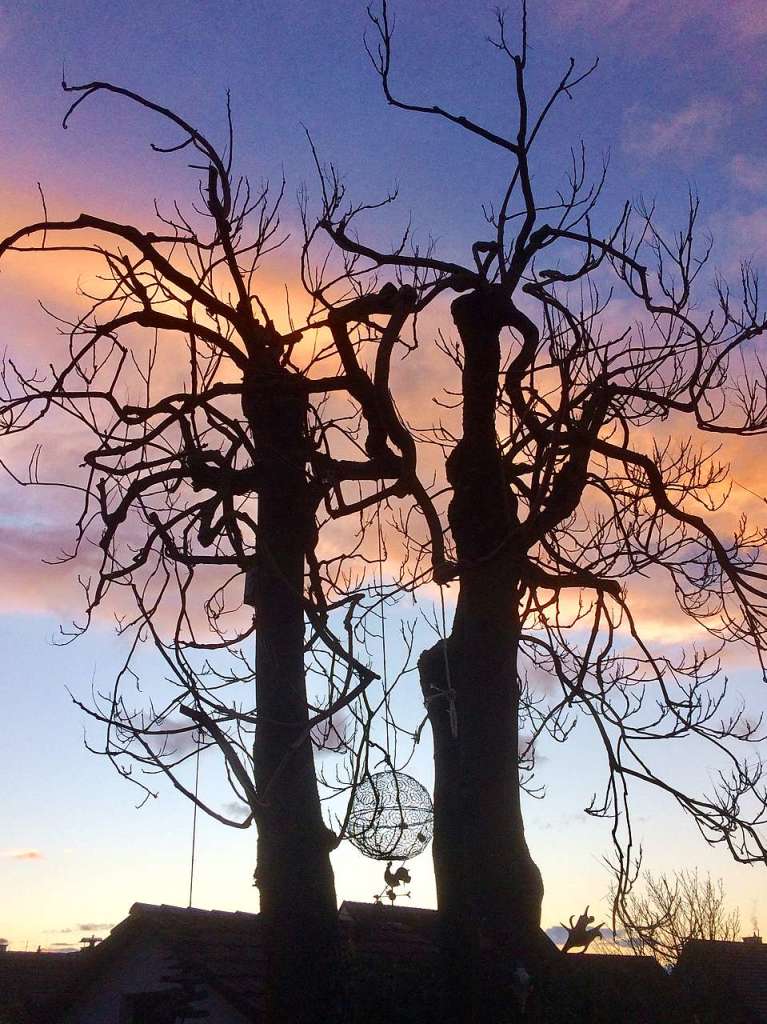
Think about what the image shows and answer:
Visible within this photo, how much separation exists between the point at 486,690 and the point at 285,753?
2502mm

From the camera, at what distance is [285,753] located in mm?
5832

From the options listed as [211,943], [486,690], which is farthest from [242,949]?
[486,690]

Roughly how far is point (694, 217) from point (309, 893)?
17.2ft

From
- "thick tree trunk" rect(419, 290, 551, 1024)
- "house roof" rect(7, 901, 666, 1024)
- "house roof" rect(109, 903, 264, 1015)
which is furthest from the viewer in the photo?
"house roof" rect(109, 903, 264, 1015)

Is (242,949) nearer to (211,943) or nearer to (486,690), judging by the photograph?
(211,943)

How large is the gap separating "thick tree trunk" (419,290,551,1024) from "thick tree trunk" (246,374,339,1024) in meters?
1.27

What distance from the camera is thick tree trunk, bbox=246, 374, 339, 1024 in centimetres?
609

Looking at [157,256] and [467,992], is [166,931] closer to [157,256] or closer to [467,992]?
[467,992]

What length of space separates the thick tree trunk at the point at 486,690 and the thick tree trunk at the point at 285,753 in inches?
50.2

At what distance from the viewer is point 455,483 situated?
817 centimetres

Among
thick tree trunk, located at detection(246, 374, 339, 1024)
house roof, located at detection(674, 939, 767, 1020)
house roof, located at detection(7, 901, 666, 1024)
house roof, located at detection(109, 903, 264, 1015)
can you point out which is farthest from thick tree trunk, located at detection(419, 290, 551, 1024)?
house roof, located at detection(674, 939, 767, 1020)

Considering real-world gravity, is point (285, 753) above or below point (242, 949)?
above

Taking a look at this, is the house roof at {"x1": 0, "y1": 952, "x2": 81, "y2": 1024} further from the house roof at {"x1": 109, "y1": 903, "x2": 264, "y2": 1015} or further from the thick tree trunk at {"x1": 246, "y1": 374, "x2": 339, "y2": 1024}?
the thick tree trunk at {"x1": 246, "y1": 374, "x2": 339, "y2": 1024}

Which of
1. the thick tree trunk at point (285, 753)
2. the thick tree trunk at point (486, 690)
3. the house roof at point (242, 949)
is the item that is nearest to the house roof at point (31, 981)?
the house roof at point (242, 949)
